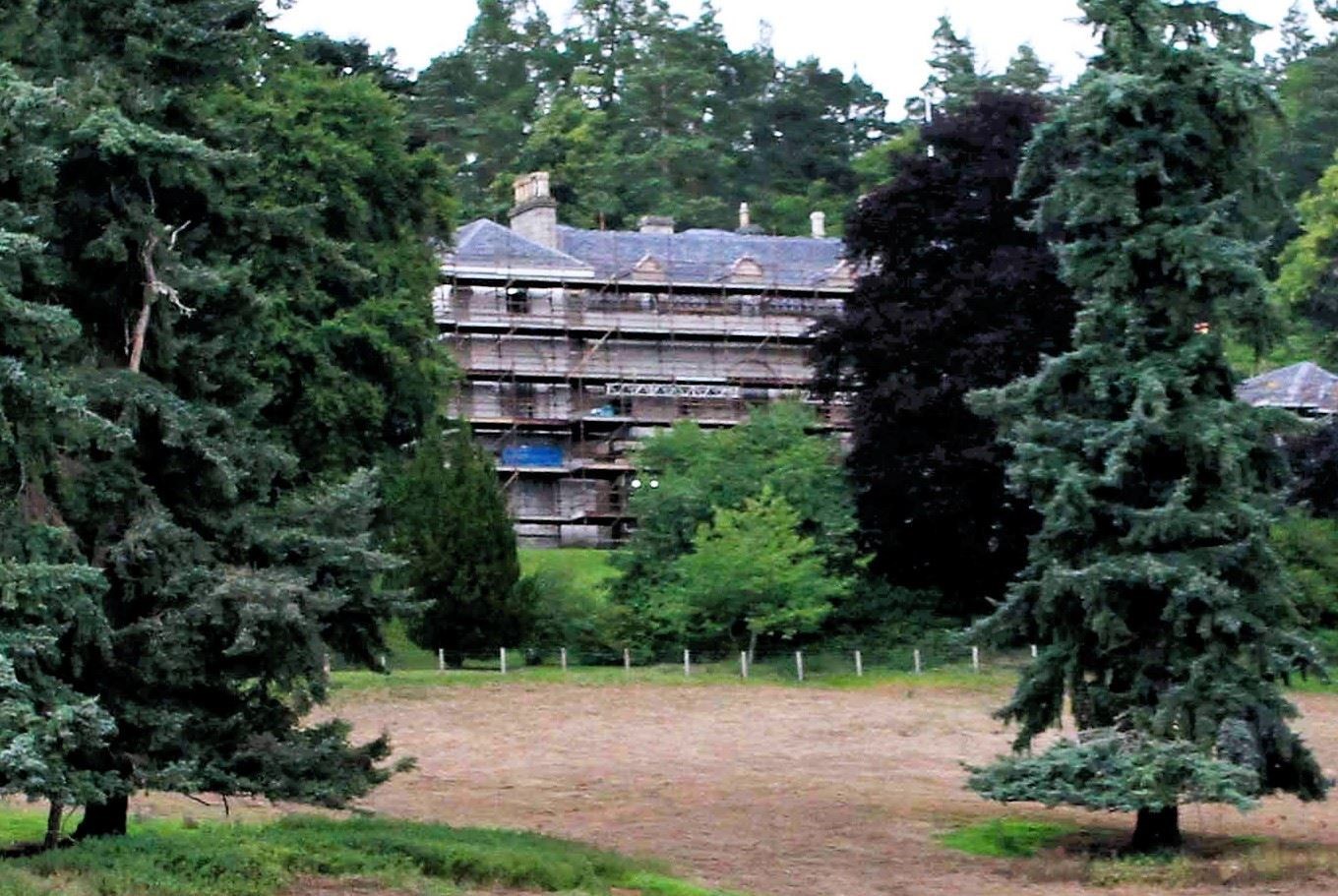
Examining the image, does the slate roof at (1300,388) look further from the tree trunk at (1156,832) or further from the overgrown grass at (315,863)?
the overgrown grass at (315,863)

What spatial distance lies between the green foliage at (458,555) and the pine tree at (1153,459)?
17605mm

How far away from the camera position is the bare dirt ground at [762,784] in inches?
1155

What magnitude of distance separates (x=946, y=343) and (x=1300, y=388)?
88.0ft

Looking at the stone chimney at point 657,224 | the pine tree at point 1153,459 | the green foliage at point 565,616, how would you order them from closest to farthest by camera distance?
1. the pine tree at point 1153,459
2. the green foliage at point 565,616
3. the stone chimney at point 657,224

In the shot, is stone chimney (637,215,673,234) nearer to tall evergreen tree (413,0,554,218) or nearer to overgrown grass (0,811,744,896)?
tall evergreen tree (413,0,554,218)

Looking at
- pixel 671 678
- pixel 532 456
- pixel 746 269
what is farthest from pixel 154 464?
pixel 746 269

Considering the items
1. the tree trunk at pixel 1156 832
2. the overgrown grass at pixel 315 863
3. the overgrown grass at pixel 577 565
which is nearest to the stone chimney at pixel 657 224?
the overgrown grass at pixel 577 565

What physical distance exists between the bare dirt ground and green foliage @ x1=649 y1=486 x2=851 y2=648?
3.35 m

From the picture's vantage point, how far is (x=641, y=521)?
52875mm

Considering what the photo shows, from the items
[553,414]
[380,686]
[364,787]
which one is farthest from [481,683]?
[553,414]

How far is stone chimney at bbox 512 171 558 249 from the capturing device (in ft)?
283

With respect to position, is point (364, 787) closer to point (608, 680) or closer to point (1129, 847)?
point (1129, 847)

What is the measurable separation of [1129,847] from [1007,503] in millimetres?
19973

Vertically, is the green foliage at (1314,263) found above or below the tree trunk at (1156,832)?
above
